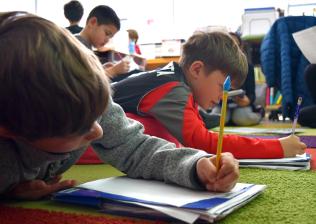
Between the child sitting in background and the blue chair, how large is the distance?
14 centimetres

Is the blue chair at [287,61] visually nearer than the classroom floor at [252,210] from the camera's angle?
No

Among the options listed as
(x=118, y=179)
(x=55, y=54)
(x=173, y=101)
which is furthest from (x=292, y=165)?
(x=55, y=54)

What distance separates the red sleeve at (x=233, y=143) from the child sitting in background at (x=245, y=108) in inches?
74.3

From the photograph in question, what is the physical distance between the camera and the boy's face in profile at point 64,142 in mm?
534

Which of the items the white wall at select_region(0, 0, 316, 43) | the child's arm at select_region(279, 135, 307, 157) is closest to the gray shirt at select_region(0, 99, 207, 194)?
the child's arm at select_region(279, 135, 307, 157)

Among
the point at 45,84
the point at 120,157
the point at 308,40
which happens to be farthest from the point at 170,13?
the point at 45,84

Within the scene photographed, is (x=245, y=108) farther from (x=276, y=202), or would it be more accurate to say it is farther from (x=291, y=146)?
(x=276, y=202)

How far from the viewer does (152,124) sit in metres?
1.15

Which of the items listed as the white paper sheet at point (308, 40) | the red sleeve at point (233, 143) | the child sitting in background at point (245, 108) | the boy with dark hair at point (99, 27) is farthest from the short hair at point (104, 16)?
the red sleeve at point (233, 143)

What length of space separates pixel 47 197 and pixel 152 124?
19.8 inches

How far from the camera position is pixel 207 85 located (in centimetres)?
120

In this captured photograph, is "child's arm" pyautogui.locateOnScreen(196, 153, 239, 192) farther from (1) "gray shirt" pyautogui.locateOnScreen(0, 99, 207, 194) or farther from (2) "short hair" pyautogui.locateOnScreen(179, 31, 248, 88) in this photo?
(2) "short hair" pyautogui.locateOnScreen(179, 31, 248, 88)

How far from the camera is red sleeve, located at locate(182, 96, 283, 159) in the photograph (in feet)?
3.29

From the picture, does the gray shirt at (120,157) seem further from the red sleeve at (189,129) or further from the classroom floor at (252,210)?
the red sleeve at (189,129)
